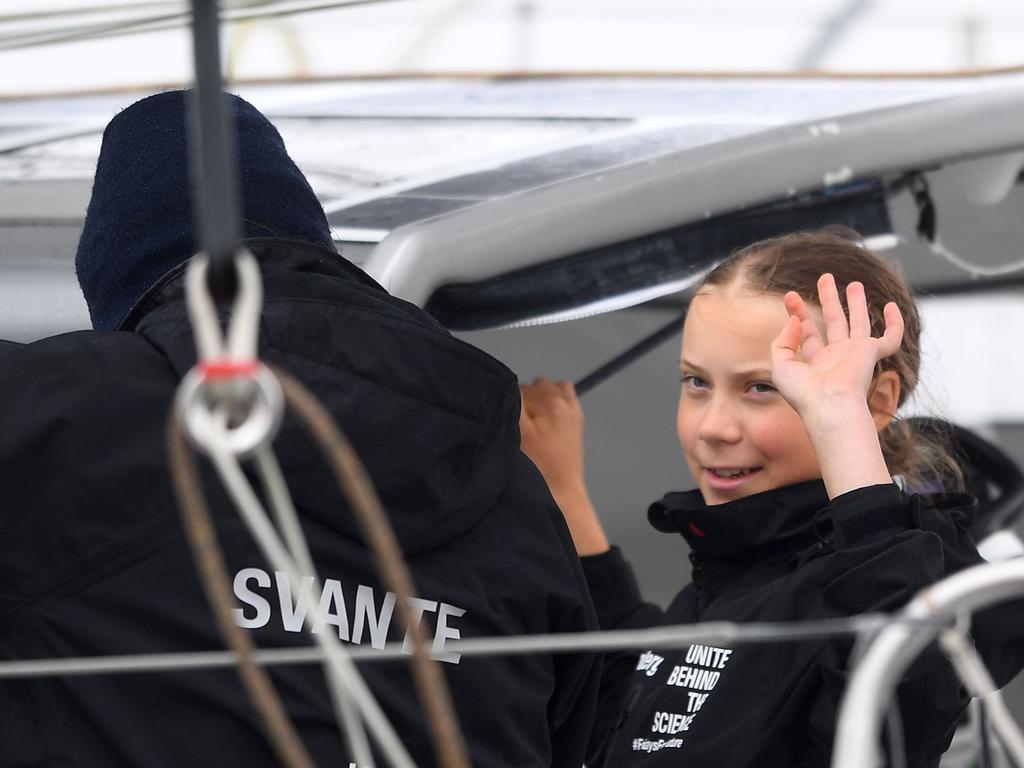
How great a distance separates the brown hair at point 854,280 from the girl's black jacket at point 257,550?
44 centimetres

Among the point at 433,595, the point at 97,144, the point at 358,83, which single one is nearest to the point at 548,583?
the point at 433,595

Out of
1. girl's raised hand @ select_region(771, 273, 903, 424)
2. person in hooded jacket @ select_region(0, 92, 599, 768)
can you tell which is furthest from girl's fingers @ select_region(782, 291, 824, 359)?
person in hooded jacket @ select_region(0, 92, 599, 768)

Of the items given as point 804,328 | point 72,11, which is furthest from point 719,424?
point 72,11

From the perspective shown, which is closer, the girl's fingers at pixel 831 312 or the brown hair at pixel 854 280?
the girl's fingers at pixel 831 312

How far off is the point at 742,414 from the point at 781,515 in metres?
0.10

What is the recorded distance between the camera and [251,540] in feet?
3.08

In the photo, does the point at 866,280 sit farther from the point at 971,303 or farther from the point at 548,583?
the point at 971,303

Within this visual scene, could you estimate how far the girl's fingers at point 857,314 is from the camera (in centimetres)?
120

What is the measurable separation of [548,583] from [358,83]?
7.17ft

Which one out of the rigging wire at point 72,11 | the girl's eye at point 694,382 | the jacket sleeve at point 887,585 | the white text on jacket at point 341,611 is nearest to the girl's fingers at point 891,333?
the jacket sleeve at point 887,585

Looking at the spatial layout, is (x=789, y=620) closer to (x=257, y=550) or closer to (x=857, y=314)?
(x=857, y=314)

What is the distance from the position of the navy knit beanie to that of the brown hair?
0.45 metres

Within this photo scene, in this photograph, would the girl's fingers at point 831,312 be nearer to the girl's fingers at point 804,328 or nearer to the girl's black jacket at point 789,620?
the girl's fingers at point 804,328

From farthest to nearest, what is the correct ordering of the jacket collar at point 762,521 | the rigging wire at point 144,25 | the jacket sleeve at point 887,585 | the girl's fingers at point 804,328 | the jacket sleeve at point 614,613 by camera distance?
1. the rigging wire at point 144,25
2. the jacket sleeve at point 614,613
3. the jacket collar at point 762,521
4. the girl's fingers at point 804,328
5. the jacket sleeve at point 887,585
